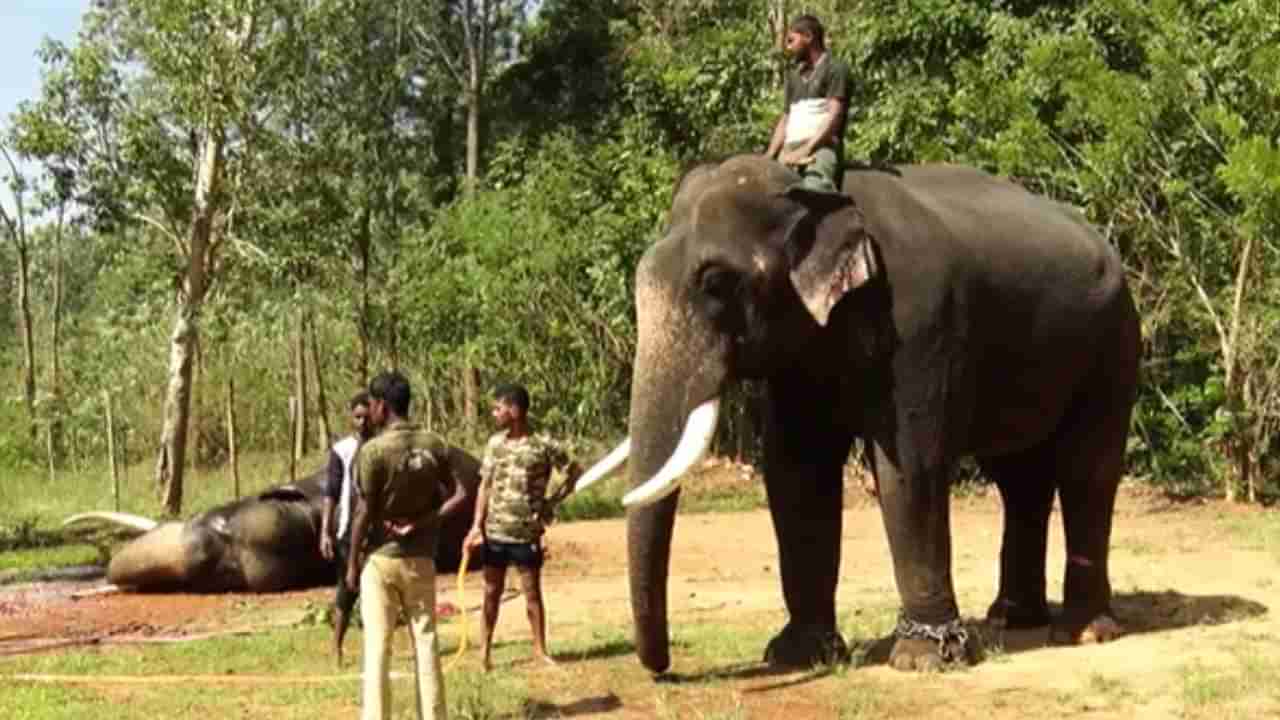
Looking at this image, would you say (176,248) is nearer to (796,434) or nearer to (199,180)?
(199,180)

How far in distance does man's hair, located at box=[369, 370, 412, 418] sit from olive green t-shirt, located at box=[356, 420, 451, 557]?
0.07m

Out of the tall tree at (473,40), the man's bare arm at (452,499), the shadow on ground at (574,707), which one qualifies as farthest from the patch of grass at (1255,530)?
the tall tree at (473,40)

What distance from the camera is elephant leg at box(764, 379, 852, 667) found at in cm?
1002

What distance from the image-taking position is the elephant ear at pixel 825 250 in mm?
9211

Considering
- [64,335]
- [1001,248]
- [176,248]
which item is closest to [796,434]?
[1001,248]

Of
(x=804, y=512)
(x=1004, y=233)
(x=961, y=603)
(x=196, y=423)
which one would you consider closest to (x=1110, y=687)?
(x=804, y=512)

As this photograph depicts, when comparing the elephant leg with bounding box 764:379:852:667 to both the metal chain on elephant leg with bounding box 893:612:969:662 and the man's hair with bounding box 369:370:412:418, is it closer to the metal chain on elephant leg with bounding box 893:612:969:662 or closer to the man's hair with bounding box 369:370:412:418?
the metal chain on elephant leg with bounding box 893:612:969:662

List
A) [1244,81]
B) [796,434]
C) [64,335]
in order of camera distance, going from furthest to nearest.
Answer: [64,335] < [1244,81] < [796,434]

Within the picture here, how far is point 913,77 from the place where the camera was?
24031 millimetres

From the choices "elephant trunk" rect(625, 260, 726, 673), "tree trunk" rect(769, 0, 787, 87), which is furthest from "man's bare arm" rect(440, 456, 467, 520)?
"tree trunk" rect(769, 0, 787, 87)

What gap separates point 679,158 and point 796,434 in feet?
57.2

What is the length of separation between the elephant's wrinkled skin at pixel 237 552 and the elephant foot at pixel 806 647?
5.53 meters

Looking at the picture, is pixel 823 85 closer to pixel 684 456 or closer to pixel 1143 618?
pixel 684 456

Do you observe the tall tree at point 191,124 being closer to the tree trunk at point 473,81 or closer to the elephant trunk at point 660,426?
Answer: the tree trunk at point 473,81
